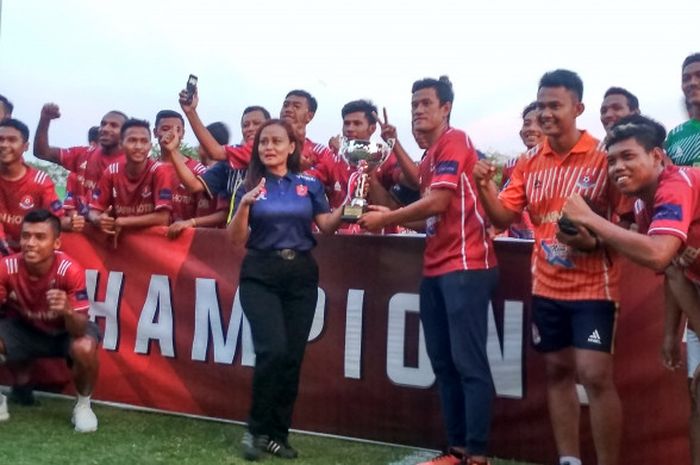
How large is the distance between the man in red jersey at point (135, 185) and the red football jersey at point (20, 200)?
1.10 feet

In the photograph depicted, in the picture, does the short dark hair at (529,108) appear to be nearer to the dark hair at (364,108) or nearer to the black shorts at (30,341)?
the dark hair at (364,108)

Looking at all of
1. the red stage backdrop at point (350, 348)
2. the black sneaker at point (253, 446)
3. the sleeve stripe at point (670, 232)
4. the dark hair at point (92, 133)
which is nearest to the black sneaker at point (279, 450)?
the black sneaker at point (253, 446)

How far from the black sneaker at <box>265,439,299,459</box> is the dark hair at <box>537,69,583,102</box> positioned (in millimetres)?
2414

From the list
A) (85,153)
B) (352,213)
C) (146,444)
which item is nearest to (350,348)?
(352,213)

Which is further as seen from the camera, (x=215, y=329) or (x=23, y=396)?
(x=23, y=396)

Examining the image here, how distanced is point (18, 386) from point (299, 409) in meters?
2.06

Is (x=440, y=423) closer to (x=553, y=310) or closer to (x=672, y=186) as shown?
(x=553, y=310)

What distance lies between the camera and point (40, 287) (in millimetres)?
5965

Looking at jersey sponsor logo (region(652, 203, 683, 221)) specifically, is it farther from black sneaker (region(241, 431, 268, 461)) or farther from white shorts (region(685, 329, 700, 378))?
black sneaker (region(241, 431, 268, 461))

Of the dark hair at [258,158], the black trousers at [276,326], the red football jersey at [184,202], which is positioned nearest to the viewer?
the black trousers at [276,326]

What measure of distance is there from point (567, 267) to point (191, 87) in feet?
10.5

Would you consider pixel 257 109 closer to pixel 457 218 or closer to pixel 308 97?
pixel 308 97

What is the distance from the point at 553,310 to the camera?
14.8ft

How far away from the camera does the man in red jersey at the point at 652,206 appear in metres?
3.65
